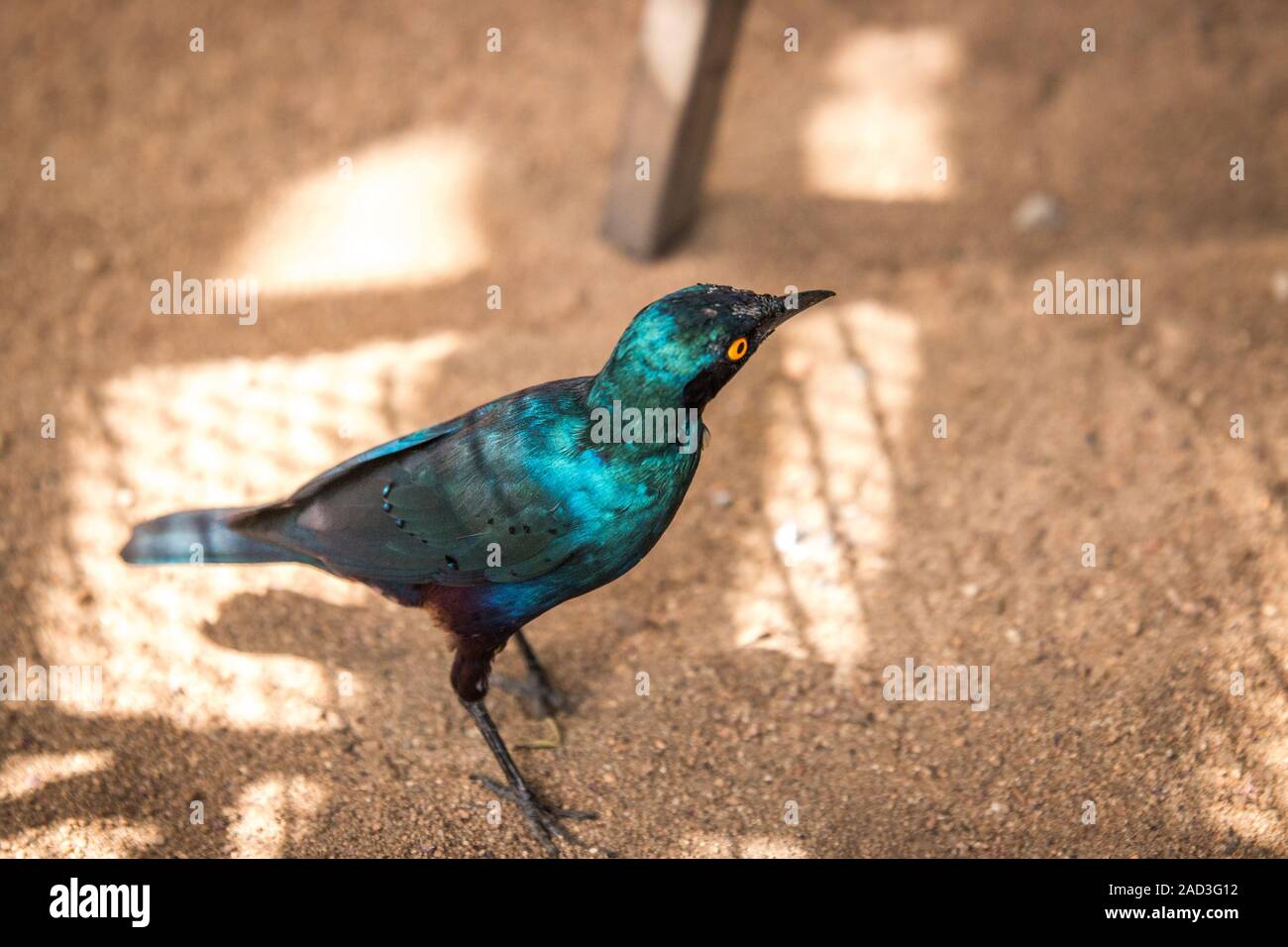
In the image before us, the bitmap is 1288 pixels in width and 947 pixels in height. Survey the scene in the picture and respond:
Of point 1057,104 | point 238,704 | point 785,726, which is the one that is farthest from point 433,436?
point 1057,104

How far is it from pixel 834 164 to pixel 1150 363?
1.91m

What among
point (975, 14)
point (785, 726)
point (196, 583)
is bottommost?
point (785, 726)

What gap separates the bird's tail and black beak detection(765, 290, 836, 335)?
1.56 metres

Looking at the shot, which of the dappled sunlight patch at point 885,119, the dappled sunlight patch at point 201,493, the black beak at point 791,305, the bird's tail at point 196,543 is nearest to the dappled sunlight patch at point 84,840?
the dappled sunlight patch at point 201,493

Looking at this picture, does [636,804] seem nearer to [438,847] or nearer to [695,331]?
[438,847]

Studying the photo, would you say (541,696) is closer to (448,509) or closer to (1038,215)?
(448,509)

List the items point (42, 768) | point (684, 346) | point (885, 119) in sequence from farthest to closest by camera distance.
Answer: point (885, 119) → point (42, 768) → point (684, 346)

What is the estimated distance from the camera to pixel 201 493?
4.18 m

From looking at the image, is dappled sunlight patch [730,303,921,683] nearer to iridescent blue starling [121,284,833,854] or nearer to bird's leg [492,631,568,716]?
bird's leg [492,631,568,716]

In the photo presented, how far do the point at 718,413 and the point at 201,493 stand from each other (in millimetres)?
2103

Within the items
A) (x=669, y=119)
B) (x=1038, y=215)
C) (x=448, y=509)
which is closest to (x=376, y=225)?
(x=669, y=119)

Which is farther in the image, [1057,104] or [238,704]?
[1057,104]

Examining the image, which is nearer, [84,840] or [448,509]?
[448,509]

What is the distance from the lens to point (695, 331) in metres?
2.70
